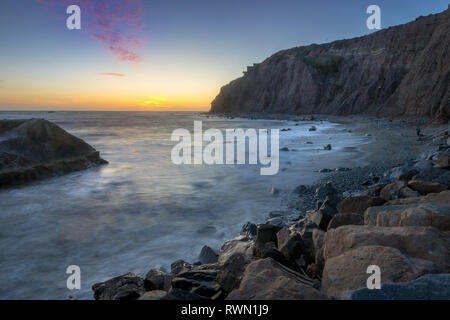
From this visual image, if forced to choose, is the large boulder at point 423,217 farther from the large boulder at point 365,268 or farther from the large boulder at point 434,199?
the large boulder at point 365,268

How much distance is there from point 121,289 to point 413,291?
249cm

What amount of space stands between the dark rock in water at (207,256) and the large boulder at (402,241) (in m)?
1.93

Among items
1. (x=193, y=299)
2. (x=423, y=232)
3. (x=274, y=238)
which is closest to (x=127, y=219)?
(x=274, y=238)

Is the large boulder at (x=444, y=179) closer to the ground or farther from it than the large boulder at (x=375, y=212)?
farther from it

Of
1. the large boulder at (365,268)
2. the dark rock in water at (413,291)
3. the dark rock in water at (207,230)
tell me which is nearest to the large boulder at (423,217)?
the large boulder at (365,268)

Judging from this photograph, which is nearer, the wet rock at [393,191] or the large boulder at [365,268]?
the large boulder at [365,268]

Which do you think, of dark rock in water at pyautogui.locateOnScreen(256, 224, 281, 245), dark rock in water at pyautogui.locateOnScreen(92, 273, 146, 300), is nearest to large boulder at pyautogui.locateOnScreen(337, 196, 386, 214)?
dark rock in water at pyautogui.locateOnScreen(256, 224, 281, 245)

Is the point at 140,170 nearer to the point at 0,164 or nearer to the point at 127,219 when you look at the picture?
the point at 0,164

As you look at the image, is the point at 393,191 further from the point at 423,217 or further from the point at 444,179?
the point at 423,217

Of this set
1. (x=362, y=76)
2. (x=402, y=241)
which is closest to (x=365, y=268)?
(x=402, y=241)

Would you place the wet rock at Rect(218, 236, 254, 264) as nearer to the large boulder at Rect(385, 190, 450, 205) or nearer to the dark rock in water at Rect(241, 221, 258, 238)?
the dark rock in water at Rect(241, 221, 258, 238)

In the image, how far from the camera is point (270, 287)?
185cm

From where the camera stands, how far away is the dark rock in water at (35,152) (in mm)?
7759

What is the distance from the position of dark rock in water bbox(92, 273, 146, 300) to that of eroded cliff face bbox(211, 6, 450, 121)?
27432mm
